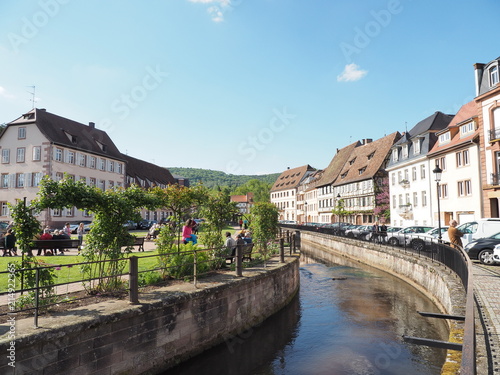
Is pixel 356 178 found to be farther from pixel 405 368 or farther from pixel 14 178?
pixel 405 368

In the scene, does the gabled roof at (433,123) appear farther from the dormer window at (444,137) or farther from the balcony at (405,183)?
the balcony at (405,183)

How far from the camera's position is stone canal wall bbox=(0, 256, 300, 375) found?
18.4 ft

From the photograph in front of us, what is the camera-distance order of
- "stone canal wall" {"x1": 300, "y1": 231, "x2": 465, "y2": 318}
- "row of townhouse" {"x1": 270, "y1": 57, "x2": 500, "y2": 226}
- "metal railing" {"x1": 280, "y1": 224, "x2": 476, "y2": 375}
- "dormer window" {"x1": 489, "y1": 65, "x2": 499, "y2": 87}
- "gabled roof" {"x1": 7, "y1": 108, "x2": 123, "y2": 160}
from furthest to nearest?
"gabled roof" {"x1": 7, "y1": 108, "x2": 123, "y2": 160}
"row of townhouse" {"x1": 270, "y1": 57, "x2": 500, "y2": 226}
"dormer window" {"x1": 489, "y1": 65, "x2": 499, "y2": 87}
"stone canal wall" {"x1": 300, "y1": 231, "x2": 465, "y2": 318}
"metal railing" {"x1": 280, "y1": 224, "x2": 476, "y2": 375}

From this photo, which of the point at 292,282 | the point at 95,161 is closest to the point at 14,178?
the point at 95,161

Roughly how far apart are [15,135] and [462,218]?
4703 cm

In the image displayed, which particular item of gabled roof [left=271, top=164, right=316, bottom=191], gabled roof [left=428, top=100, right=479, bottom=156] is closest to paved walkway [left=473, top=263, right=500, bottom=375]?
gabled roof [left=428, top=100, right=479, bottom=156]

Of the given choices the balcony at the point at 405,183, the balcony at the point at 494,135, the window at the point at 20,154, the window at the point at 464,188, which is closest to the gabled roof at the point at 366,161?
the balcony at the point at 405,183

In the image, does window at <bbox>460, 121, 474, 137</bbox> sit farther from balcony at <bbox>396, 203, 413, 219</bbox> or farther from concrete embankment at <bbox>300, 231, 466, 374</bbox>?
concrete embankment at <bbox>300, 231, 466, 374</bbox>

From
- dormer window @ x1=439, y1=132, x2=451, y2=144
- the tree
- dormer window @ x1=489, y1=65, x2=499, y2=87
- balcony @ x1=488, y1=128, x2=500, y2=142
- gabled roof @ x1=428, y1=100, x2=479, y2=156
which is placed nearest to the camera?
the tree

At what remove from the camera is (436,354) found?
9344 mm

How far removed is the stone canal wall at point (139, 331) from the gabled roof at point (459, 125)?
1069 inches

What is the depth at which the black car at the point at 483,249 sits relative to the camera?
50.2 ft

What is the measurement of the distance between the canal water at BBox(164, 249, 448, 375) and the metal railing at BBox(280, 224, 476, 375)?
187cm

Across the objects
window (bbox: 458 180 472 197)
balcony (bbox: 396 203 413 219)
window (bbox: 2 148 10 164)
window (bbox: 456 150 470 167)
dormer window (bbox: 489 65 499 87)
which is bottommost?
balcony (bbox: 396 203 413 219)
